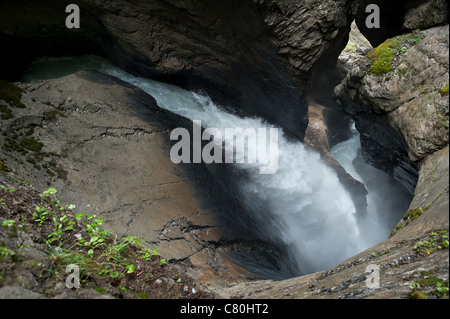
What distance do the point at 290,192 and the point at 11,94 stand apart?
1110 centimetres

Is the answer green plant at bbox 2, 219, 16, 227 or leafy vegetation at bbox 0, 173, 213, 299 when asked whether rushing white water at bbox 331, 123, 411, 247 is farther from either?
green plant at bbox 2, 219, 16, 227

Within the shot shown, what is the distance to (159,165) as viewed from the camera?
9.24 m

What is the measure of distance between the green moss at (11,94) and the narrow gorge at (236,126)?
0.07m

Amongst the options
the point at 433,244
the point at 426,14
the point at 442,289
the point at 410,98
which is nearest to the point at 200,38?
the point at 426,14

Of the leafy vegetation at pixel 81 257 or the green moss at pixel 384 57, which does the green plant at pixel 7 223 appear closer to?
the leafy vegetation at pixel 81 257

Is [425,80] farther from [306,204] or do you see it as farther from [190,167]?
[306,204]

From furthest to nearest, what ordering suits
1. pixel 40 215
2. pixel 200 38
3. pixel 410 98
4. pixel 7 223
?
pixel 200 38
pixel 410 98
pixel 40 215
pixel 7 223

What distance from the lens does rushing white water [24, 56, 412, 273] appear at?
12.4 m

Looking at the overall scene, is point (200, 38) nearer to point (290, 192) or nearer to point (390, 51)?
point (390, 51)

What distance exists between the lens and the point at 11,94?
8.61 meters

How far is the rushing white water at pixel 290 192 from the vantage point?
40.5ft

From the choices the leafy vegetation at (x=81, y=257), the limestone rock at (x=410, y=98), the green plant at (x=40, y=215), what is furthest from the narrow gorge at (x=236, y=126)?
the green plant at (x=40, y=215)

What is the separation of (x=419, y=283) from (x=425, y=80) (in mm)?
6037

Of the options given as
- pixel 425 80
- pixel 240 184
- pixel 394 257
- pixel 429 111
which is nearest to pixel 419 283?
pixel 394 257
